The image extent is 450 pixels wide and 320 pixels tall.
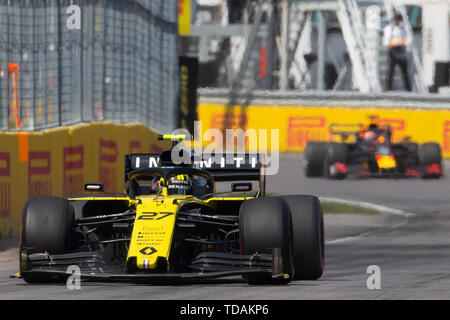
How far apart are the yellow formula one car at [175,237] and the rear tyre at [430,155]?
14316 millimetres

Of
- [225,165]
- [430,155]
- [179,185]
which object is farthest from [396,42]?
[179,185]

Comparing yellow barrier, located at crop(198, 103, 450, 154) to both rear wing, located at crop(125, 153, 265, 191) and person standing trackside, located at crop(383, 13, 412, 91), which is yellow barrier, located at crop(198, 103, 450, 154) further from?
rear wing, located at crop(125, 153, 265, 191)

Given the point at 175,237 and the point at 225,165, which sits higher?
the point at 225,165

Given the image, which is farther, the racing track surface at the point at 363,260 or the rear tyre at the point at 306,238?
the rear tyre at the point at 306,238

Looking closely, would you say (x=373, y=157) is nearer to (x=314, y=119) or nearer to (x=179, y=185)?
(x=314, y=119)

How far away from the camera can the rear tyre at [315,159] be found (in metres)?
27.3

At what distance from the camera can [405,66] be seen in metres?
33.8

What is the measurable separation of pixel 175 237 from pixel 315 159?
15.5 m

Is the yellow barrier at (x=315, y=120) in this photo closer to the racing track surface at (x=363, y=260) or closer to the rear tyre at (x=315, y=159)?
the rear tyre at (x=315, y=159)

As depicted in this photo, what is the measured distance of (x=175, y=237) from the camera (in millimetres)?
11992

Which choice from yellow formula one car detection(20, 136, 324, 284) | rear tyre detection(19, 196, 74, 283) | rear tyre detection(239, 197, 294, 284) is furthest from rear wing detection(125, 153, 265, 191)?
rear tyre detection(239, 197, 294, 284)

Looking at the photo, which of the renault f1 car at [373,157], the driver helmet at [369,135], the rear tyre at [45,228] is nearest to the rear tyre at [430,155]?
the renault f1 car at [373,157]

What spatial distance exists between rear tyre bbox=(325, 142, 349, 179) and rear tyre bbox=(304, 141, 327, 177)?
0.16 metres

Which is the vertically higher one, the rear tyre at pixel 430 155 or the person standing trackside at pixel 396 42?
the person standing trackside at pixel 396 42
